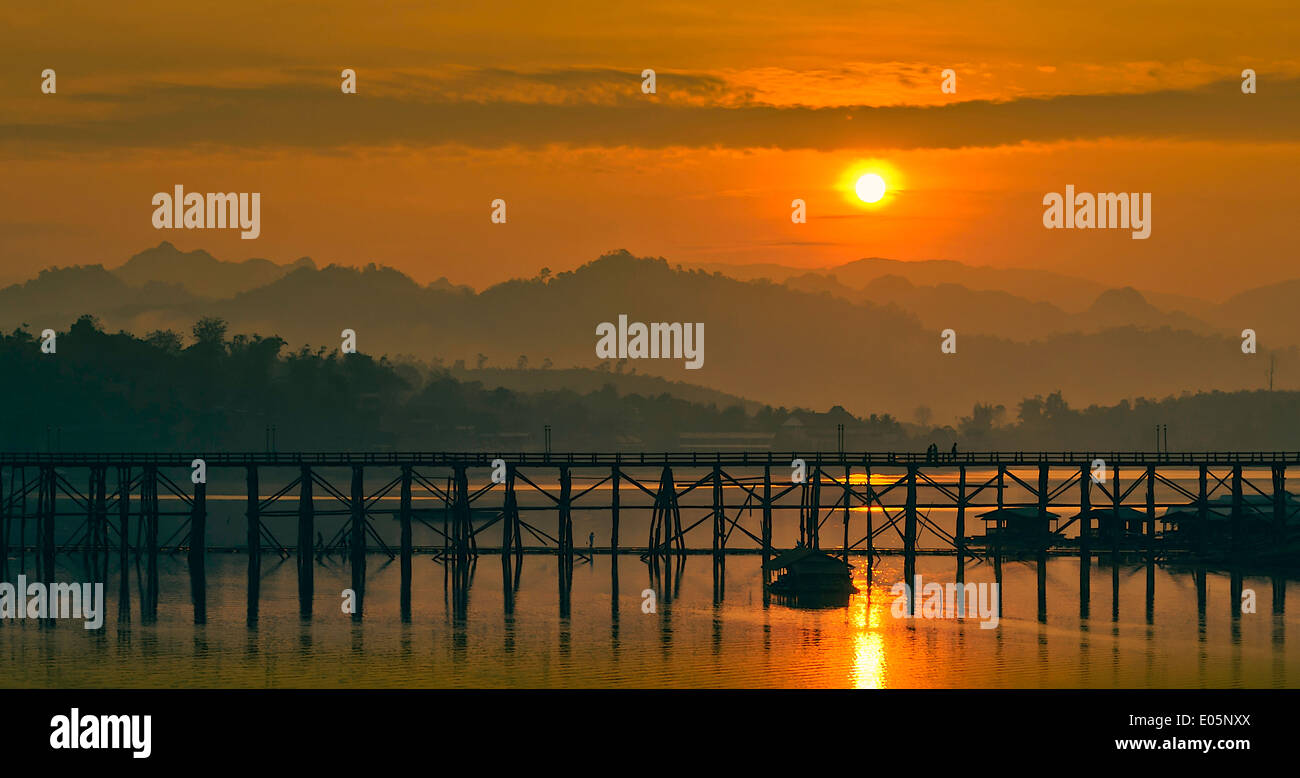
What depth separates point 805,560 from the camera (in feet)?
A: 279

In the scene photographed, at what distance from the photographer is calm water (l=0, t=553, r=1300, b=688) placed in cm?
6159

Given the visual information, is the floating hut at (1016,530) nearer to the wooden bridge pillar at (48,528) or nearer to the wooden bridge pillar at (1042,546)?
the wooden bridge pillar at (1042,546)

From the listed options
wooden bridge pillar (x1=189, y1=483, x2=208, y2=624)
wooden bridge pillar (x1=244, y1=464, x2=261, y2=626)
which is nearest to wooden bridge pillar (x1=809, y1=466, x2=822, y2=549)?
wooden bridge pillar (x1=244, y1=464, x2=261, y2=626)

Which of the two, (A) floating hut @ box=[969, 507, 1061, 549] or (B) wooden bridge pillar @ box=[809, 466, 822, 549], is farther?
(A) floating hut @ box=[969, 507, 1061, 549]

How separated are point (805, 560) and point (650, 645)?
18.7 metres

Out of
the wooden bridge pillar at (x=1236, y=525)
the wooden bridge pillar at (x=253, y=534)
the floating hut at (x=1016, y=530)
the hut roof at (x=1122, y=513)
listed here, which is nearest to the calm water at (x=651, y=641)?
the wooden bridge pillar at (x=253, y=534)

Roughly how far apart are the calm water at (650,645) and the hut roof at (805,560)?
7.02 ft

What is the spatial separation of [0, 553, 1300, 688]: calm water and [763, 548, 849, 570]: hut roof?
2.14m

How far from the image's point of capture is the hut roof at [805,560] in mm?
84775

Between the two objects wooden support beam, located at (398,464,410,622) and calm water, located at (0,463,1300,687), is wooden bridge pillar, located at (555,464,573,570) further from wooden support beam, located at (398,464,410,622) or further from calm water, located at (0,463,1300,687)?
wooden support beam, located at (398,464,410,622)

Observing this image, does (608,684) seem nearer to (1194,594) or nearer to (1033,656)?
(1033,656)

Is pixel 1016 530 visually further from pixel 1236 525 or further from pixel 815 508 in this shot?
pixel 815 508
